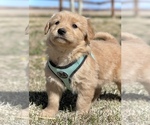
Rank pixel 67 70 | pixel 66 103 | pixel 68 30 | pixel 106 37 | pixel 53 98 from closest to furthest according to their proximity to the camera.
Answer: pixel 68 30 < pixel 67 70 < pixel 53 98 < pixel 66 103 < pixel 106 37

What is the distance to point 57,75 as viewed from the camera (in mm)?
3127

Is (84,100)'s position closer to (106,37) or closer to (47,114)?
(47,114)

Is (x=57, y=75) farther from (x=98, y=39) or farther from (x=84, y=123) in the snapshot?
(x=98, y=39)

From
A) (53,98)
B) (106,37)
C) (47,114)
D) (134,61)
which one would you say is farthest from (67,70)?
(106,37)

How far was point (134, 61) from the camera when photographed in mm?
3188

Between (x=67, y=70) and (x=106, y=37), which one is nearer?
(x=67, y=70)

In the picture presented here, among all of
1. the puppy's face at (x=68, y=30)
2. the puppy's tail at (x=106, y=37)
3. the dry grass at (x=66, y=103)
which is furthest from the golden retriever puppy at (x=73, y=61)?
the puppy's tail at (x=106, y=37)

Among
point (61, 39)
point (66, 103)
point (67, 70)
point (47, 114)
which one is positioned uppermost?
point (61, 39)

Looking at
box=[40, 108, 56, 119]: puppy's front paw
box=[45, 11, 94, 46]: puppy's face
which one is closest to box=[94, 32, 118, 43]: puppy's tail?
box=[45, 11, 94, 46]: puppy's face

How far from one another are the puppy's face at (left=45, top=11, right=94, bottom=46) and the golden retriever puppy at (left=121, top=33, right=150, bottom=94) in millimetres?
328

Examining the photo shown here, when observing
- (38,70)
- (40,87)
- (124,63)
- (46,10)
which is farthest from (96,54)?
(46,10)

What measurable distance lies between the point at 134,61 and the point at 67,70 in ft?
1.83

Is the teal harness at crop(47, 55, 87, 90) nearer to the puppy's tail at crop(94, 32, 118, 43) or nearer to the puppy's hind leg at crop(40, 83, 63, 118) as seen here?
the puppy's hind leg at crop(40, 83, 63, 118)

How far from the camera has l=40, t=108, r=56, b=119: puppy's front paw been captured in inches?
120
